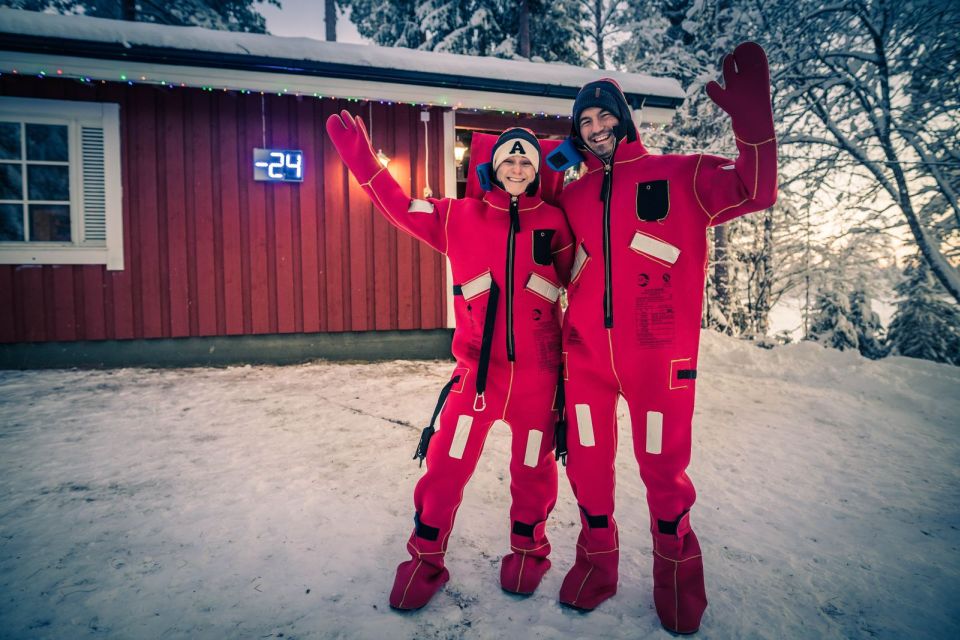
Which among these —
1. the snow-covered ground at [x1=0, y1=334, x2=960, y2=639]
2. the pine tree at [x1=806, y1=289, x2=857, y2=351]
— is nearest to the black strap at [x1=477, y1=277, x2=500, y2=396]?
the snow-covered ground at [x1=0, y1=334, x2=960, y2=639]

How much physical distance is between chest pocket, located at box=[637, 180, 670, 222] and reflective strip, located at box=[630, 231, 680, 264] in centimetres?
8

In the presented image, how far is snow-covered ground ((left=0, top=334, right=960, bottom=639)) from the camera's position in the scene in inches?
65.3

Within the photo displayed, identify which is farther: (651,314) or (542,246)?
(542,246)

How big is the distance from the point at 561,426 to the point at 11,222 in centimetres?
677

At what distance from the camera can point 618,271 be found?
1688 millimetres

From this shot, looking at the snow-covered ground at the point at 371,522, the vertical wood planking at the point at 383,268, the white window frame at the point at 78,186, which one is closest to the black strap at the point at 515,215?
the snow-covered ground at the point at 371,522

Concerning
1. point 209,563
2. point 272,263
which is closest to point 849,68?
A: point 272,263

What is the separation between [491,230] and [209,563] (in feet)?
6.11

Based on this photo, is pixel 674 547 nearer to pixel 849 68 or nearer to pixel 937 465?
pixel 937 465

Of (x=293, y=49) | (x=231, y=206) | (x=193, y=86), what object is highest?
(x=293, y=49)

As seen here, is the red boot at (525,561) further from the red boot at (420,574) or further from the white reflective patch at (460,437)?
the white reflective patch at (460,437)

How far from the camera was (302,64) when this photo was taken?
4.73 metres

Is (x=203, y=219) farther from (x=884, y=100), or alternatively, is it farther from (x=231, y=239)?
(x=884, y=100)

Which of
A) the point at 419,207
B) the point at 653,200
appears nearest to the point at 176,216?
the point at 419,207
